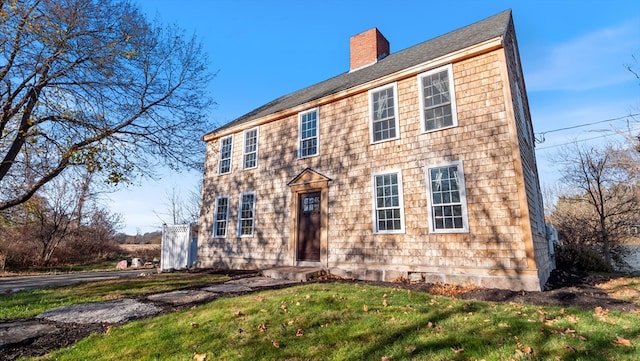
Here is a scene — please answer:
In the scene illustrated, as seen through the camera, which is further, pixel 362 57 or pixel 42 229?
pixel 42 229

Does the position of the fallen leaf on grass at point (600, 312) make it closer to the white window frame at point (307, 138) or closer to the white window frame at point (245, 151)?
the white window frame at point (307, 138)

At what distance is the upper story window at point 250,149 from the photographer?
43.9 feet

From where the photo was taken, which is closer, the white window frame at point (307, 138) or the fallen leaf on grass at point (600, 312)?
the fallen leaf on grass at point (600, 312)

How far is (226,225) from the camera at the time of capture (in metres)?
13.5

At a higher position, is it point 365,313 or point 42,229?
point 42,229

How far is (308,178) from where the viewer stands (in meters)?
11.2

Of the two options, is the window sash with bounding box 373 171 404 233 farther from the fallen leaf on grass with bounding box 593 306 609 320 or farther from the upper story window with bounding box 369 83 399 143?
the fallen leaf on grass with bounding box 593 306 609 320

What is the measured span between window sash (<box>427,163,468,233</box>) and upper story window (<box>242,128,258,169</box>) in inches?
298

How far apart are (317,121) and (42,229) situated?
20747mm

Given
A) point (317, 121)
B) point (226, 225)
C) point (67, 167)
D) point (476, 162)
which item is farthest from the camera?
point (226, 225)

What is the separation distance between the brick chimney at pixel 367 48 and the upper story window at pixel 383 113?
471cm

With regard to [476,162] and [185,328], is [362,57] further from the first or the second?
[185,328]

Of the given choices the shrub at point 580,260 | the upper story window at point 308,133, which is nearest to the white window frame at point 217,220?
the upper story window at point 308,133

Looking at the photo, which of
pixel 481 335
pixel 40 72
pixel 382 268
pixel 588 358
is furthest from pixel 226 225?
pixel 588 358
